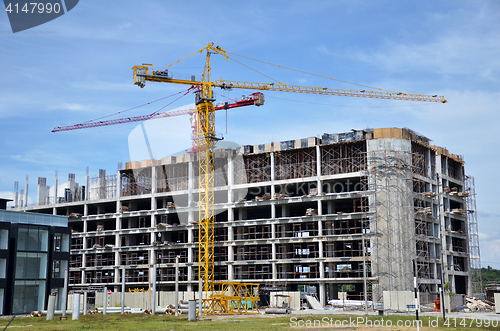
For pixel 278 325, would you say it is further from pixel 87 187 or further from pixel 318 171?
pixel 87 187

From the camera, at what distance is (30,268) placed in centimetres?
7431

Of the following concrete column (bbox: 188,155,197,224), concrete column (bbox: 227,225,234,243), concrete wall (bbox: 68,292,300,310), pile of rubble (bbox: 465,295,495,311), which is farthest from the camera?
concrete column (bbox: 188,155,197,224)

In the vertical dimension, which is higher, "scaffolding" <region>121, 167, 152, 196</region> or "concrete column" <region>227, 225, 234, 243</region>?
"scaffolding" <region>121, 167, 152, 196</region>

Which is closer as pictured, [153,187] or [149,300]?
[149,300]

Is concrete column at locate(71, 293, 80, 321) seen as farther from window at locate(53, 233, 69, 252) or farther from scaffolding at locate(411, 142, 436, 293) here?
scaffolding at locate(411, 142, 436, 293)

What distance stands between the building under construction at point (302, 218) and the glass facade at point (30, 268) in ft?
90.4

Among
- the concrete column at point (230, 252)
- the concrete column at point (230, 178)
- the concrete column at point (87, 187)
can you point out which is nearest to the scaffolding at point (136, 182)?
the concrete column at point (87, 187)

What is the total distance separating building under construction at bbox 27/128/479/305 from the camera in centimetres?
9350

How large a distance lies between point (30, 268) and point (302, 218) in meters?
45.5

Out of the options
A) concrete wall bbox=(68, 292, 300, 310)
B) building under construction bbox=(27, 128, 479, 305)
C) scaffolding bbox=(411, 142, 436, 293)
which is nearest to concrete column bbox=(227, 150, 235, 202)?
building under construction bbox=(27, 128, 479, 305)

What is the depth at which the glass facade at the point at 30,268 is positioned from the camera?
238 ft

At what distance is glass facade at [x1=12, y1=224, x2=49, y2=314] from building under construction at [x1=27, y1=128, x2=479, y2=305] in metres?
27.5

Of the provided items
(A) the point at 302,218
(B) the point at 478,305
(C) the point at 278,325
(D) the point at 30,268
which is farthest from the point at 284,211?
(C) the point at 278,325

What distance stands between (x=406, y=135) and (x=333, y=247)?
22903 millimetres
